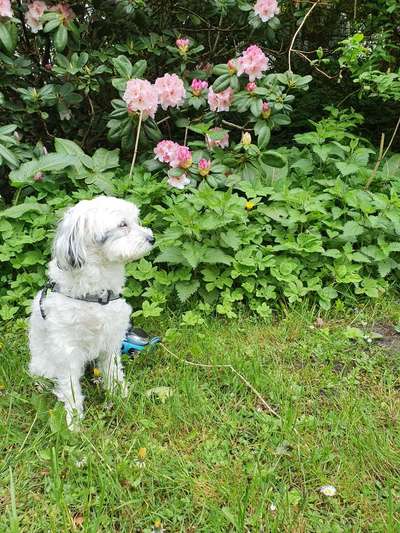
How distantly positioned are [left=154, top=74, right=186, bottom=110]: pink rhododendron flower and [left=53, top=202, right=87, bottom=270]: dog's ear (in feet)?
5.18

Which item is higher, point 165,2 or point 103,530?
point 165,2

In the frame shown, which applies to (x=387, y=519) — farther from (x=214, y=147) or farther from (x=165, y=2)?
(x=165, y=2)

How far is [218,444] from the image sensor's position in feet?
7.59

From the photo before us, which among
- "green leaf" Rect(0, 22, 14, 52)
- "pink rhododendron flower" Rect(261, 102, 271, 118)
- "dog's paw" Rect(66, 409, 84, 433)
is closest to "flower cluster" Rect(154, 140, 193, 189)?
"pink rhododendron flower" Rect(261, 102, 271, 118)

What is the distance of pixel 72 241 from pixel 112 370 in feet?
2.46

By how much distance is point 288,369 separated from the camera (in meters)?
2.86

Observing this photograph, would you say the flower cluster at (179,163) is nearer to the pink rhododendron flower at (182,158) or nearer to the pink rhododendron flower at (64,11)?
the pink rhododendron flower at (182,158)

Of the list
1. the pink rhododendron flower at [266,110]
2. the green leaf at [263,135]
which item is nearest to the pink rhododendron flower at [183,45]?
the pink rhododendron flower at [266,110]

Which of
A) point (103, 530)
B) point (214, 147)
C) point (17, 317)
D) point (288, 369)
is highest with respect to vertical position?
point (214, 147)

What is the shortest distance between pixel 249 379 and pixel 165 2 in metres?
3.30

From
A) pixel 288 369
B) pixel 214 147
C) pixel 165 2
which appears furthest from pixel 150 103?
pixel 288 369

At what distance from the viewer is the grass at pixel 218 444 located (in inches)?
77.1

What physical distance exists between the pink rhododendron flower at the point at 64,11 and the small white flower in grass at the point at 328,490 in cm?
335

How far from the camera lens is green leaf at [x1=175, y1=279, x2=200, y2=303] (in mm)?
3268
